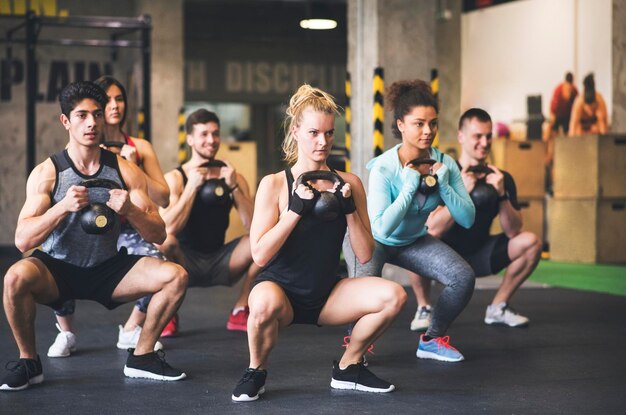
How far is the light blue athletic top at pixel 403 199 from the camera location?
4105mm

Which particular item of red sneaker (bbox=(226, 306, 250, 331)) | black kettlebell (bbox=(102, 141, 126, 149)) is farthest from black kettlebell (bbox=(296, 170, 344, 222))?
red sneaker (bbox=(226, 306, 250, 331))

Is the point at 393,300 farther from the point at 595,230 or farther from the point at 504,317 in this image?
the point at 595,230

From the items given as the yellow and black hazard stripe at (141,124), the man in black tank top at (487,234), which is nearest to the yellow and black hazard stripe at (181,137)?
the yellow and black hazard stripe at (141,124)

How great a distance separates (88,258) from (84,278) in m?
0.09

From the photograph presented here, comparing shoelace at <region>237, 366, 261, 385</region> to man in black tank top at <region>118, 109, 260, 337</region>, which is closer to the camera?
shoelace at <region>237, 366, 261, 385</region>

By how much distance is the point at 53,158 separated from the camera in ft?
12.6

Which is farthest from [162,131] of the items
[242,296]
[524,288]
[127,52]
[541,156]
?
[242,296]

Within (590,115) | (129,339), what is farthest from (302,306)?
(590,115)

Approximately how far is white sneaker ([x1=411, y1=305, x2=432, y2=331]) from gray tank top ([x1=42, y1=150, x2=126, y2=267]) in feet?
6.40

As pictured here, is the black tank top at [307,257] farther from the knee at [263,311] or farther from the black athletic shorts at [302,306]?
the knee at [263,311]

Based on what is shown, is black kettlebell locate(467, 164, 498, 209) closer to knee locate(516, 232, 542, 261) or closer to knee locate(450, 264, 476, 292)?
knee locate(516, 232, 542, 261)

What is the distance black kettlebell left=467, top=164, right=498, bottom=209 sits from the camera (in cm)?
488

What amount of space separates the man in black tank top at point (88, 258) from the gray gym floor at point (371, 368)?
0.47 feet

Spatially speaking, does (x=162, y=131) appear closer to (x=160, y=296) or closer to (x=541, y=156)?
(x=541, y=156)
